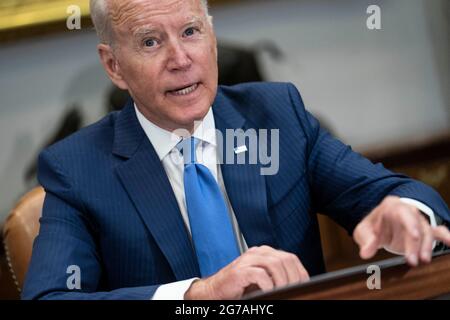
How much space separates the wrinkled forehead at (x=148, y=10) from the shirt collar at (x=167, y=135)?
0.21 meters

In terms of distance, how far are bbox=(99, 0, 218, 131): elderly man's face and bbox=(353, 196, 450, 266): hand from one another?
1.50ft

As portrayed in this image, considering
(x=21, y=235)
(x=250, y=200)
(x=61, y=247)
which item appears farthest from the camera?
(x=21, y=235)

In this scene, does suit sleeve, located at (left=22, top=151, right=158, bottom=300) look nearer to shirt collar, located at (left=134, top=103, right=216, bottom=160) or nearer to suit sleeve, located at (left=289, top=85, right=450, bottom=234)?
shirt collar, located at (left=134, top=103, right=216, bottom=160)

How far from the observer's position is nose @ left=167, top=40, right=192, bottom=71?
1.55 meters

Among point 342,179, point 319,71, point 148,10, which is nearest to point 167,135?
point 148,10

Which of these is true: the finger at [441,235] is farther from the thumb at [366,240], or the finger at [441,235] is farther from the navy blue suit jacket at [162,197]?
the navy blue suit jacket at [162,197]

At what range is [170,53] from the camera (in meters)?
1.56

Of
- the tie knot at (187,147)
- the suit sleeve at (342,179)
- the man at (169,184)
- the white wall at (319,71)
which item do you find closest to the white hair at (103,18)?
the man at (169,184)

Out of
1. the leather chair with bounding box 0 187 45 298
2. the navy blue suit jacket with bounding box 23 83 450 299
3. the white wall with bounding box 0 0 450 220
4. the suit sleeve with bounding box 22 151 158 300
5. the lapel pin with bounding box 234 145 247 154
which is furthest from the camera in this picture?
the white wall with bounding box 0 0 450 220

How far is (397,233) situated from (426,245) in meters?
0.06

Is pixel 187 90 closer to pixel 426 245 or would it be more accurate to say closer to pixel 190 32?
pixel 190 32

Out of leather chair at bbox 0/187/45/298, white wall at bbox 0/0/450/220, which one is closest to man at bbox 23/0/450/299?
leather chair at bbox 0/187/45/298

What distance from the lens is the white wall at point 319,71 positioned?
2594 mm

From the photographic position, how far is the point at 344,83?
2.76 metres
